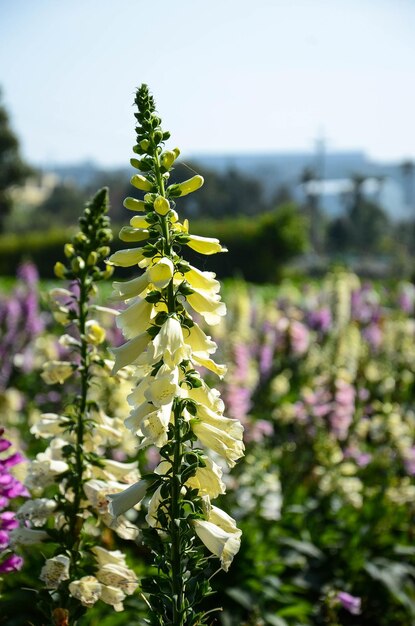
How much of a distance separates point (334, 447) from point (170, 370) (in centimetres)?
397

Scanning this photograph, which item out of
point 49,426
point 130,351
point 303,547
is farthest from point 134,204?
point 303,547

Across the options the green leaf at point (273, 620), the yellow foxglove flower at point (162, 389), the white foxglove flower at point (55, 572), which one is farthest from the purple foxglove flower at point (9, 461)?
the green leaf at point (273, 620)

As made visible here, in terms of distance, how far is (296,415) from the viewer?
621cm

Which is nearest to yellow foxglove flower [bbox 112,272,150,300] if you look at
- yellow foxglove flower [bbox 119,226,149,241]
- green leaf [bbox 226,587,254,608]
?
yellow foxglove flower [bbox 119,226,149,241]

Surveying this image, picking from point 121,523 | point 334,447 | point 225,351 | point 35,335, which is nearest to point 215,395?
point 121,523

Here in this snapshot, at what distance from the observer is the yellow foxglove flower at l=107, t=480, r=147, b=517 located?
1.89 meters

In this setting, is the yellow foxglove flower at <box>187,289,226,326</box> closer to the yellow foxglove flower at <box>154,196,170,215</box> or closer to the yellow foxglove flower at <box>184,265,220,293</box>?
the yellow foxglove flower at <box>184,265,220,293</box>

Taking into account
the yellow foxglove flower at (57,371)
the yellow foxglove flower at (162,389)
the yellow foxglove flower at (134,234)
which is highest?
the yellow foxglove flower at (134,234)

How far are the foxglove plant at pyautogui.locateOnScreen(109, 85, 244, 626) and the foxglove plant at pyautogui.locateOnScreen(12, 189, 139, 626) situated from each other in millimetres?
324

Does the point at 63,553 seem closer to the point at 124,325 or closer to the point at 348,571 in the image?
the point at 124,325

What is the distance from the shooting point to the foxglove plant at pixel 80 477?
7.22ft

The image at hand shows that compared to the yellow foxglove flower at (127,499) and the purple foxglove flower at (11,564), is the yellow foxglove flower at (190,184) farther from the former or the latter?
the purple foxglove flower at (11,564)

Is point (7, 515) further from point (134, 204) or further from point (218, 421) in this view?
point (134, 204)

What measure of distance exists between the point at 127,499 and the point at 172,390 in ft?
1.04
